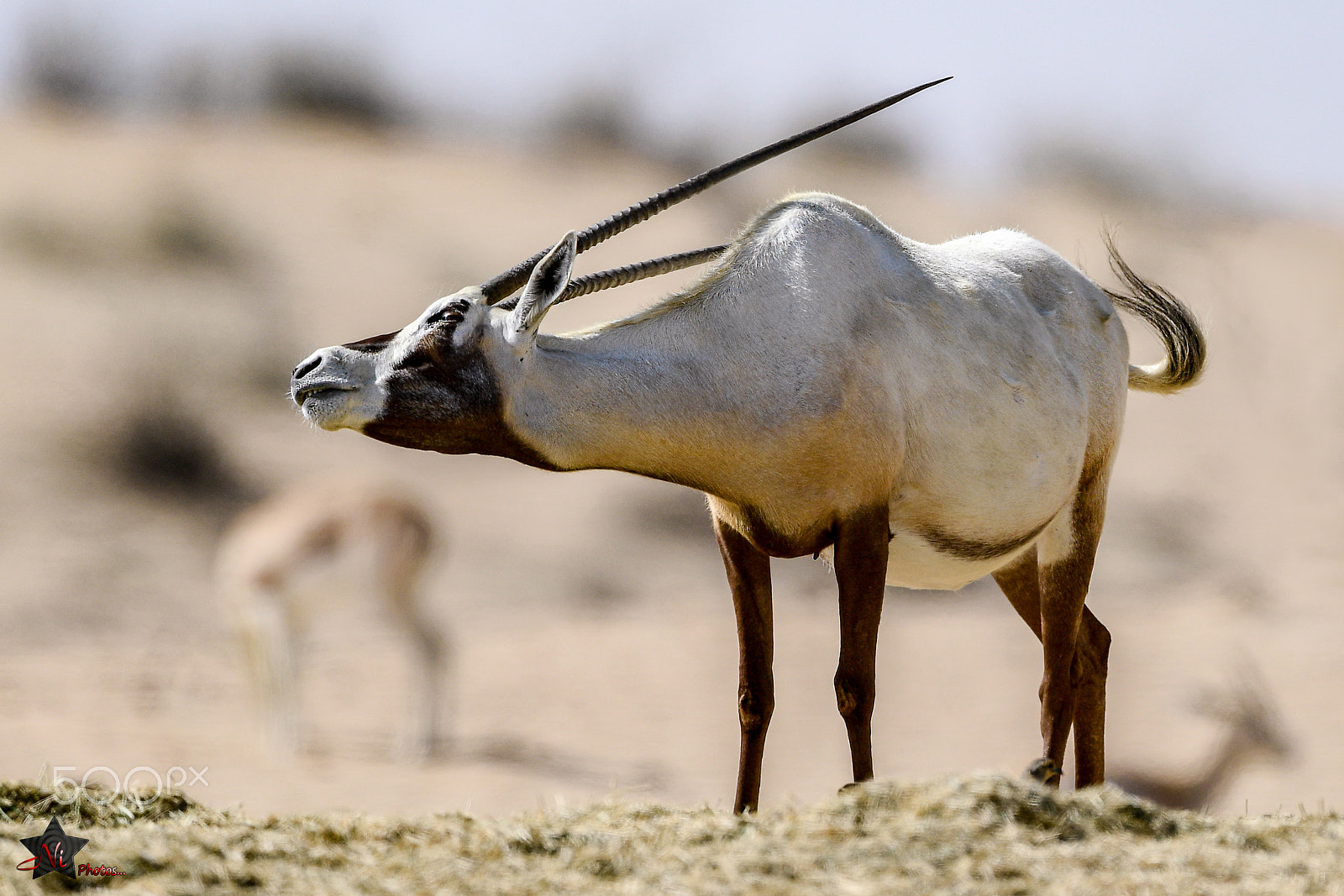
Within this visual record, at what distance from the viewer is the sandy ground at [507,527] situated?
13.9 metres

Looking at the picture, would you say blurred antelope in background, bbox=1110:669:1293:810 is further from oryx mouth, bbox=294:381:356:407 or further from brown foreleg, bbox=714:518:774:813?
oryx mouth, bbox=294:381:356:407

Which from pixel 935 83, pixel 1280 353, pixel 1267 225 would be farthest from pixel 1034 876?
pixel 1267 225

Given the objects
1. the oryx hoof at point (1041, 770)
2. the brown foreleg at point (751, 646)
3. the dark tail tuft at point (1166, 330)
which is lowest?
the oryx hoof at point (1041, 770)

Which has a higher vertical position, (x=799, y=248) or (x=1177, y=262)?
(x=1177, y=262)

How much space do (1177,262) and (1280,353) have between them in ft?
8.11

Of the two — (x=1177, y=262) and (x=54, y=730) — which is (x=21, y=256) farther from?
(x=1177, y=262)

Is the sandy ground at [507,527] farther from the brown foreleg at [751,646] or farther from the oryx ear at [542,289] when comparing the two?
the oryx ear at [542,289]

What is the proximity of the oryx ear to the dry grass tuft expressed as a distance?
149 centimetres

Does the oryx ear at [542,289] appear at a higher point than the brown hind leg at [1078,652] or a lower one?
higher

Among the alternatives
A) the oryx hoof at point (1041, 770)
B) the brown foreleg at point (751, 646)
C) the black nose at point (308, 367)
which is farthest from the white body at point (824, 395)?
the oryx hoof at point (1041, 770)

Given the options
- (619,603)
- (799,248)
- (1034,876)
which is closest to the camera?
(1034,876)

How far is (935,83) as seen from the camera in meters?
5.25

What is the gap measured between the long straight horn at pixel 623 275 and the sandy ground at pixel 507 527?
20.3 ft

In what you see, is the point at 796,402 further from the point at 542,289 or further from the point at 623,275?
the point at 542,289
